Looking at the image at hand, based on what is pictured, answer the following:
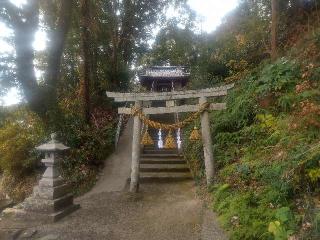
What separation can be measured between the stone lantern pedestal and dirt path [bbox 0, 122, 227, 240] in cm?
26

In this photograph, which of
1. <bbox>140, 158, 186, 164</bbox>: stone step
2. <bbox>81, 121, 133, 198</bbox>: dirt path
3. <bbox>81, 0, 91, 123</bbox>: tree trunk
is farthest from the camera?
<bbox>81, 0, 91, 123</bbox>: tree trunk

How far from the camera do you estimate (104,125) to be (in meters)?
14.7

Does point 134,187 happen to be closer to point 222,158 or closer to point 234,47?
point 222,158

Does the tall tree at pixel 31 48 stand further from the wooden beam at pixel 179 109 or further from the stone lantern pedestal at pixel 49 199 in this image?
the stone lantern pedestal at pixel 49 199

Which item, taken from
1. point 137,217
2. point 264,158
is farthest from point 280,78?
point 137,217

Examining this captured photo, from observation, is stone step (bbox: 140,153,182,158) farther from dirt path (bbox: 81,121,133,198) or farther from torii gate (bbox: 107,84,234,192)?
torii gate (bbox: 107,84,234,192)

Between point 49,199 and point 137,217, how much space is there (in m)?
2.13

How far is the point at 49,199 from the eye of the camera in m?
7.21

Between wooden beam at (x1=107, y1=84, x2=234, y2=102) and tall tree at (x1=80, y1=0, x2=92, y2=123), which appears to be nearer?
wooden beam at (x1=107, y1=84, x2=234, y2=102)

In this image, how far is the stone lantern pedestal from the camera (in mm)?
7059

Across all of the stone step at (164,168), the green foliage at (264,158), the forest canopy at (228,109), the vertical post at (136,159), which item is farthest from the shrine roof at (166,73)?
the vertical post at (136,159)

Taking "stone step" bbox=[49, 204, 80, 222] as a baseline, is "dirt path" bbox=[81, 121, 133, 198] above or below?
above

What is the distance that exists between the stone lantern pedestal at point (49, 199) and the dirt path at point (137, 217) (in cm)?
26

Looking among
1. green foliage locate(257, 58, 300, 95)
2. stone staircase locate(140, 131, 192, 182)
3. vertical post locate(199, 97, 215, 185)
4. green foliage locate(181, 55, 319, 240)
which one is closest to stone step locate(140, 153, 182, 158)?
stone staircase locate(140, 131, 192, 182)
